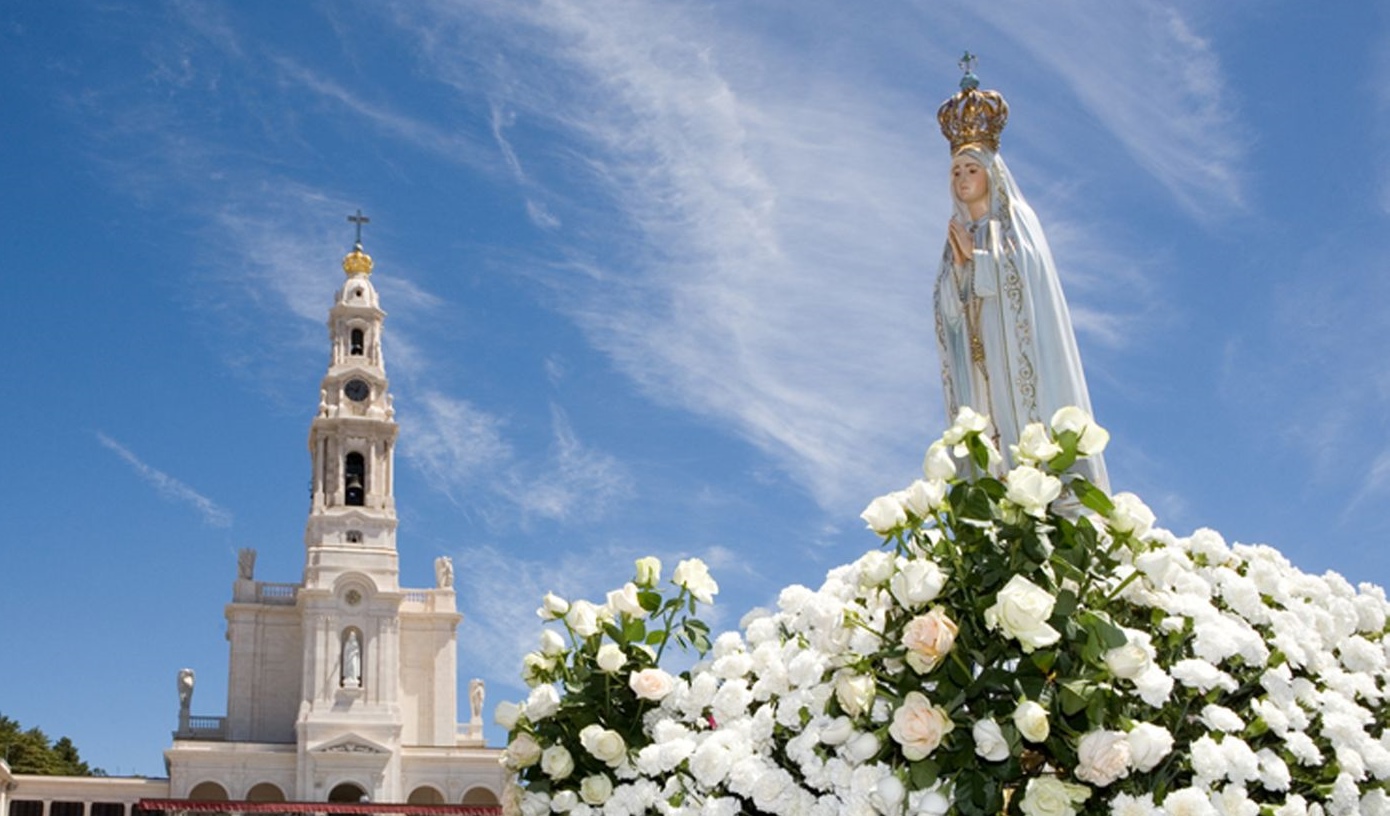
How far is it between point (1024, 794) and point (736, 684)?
1466 millimetres

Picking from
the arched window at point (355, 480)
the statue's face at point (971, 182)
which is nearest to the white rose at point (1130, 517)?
the statue's face at point (971, 182)

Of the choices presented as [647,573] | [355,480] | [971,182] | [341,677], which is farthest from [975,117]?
[355,480]

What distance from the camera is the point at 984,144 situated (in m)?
12.1

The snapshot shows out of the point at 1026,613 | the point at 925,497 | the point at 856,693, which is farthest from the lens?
the point at 925,497

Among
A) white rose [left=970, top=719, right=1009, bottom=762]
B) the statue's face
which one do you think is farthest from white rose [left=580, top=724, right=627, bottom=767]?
the statue's face

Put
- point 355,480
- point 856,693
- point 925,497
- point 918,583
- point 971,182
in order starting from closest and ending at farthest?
point 918,583 → point 856,693 → point 925,497 → point 971,182 → point 355,480

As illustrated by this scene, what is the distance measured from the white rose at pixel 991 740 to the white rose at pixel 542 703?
251 cm

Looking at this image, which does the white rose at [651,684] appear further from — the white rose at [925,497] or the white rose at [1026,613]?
the white rose at [1026,613]

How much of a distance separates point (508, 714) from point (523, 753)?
252 mm

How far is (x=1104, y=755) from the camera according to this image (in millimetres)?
5469

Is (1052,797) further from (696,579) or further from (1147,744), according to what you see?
(696,579)

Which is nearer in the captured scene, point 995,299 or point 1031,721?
point 1031,721

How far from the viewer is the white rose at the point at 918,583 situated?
558cm

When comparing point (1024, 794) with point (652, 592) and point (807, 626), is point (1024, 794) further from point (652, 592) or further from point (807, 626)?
point (652, 592)
